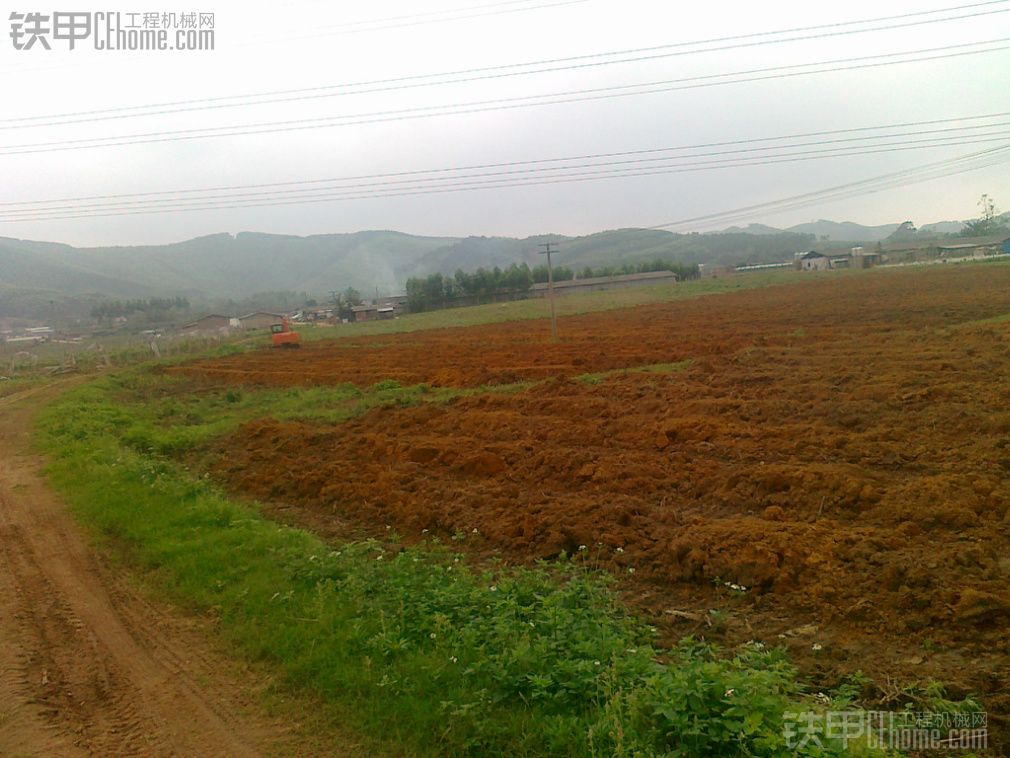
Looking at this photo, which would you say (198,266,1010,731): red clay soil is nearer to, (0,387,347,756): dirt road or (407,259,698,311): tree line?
(0,387,347,756): dirt road

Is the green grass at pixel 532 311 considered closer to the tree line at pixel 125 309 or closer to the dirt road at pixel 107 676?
the dirt road at pixel 107 676

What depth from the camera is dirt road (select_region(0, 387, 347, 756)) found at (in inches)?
171

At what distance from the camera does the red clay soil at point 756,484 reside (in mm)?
5113

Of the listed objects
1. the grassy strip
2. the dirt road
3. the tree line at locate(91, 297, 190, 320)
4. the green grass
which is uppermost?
the tree line at locate(91, 297, 190, 320)

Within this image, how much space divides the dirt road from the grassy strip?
37 centimetres

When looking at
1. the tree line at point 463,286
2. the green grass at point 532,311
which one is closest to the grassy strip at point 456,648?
the green grass at point 532,311

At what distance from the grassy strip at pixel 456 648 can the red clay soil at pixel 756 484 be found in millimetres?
727

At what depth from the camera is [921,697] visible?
4.07 m

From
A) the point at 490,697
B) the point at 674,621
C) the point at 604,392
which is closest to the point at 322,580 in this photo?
the point at 490,697

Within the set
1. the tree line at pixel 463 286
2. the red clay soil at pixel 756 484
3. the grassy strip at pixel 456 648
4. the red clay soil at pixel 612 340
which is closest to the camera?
the grassy strip at pixel 456 648

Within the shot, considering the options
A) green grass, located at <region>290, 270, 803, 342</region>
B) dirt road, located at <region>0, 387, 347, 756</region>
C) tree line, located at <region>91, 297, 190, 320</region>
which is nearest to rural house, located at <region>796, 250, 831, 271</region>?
green grass, located at <region>290, 270, 803, 342</region>

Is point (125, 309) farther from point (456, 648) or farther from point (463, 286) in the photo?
point (456, 648)

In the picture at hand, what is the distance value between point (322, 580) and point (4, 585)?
3.71 meters

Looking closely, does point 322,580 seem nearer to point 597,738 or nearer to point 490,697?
point 490,697
